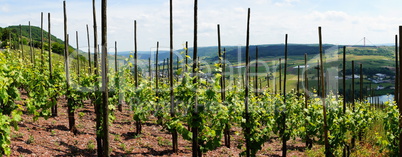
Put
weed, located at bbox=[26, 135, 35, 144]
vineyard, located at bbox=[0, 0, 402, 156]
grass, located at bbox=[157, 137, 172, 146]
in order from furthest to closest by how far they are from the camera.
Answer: grass, located at bbox=[157, 137, 172, 146], weed, located at bbox=[26, 135, 35, 144], vineyard, located at bbox=[0, 0, 402, 156]

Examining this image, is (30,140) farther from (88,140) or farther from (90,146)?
(88,140)

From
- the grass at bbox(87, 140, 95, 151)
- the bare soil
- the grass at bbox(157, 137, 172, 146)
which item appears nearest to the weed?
the bare soil

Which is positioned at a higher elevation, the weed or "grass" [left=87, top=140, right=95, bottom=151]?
the weed

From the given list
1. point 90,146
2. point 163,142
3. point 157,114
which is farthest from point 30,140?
point 163,142

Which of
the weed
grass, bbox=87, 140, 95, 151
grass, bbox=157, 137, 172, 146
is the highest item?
the weed

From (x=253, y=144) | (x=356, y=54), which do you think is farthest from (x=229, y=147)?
(x=356, y=54)

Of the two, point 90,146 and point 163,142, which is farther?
point 163,142

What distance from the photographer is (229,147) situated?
15328 millimetres

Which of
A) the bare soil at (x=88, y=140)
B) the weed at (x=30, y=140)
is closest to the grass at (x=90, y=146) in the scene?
the bare soil at (x=88, y=140)

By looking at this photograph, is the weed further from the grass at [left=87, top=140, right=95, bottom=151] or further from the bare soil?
the grass at [left=87, top=140, right=95, bottom=151]

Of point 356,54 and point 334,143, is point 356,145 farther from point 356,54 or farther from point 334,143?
point 356,54

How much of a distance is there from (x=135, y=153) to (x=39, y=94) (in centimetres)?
436

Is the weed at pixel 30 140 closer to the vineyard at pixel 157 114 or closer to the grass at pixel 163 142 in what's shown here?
the vineyard at pixel 157 114

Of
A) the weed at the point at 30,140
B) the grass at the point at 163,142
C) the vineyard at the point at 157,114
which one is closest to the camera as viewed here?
the vineyard at the point at 157,114
